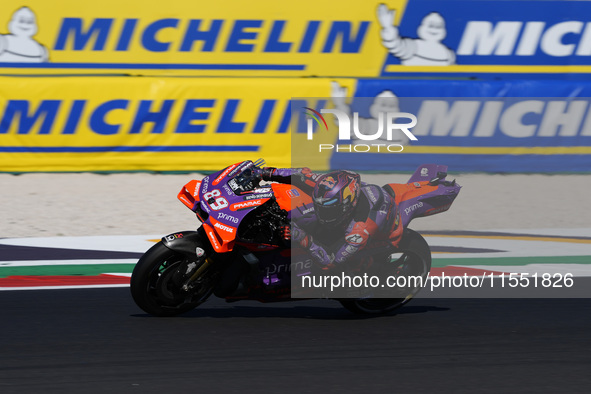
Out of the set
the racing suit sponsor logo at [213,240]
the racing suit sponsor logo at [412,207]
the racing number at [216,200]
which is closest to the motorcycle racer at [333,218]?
the racing suit sponsor logo at [412,207]

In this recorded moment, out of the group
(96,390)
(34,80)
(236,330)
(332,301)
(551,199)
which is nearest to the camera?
(96,390)

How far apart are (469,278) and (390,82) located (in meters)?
7.00

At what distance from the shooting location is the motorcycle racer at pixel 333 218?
6.04 meters

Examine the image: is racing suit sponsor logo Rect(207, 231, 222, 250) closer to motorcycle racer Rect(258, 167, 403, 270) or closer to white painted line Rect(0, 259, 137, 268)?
motorcycle racer Rect(258, 167, 403, 270)

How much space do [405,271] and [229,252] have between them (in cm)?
125

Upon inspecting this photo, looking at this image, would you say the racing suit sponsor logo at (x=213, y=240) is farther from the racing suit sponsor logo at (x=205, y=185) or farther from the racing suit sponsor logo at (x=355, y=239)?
the racing suit sponsor logo at (x=355, y=239)

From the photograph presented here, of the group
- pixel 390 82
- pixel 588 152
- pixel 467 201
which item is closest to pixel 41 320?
pixel 467 201

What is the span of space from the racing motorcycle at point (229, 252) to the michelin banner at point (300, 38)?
8619mm

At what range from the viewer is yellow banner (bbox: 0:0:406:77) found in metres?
14.2

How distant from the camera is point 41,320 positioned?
6.25m

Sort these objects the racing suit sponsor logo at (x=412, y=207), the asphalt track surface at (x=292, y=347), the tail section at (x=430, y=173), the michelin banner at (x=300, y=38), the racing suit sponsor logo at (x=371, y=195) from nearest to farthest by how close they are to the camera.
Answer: the asphalt track surface at (x=292, y=347) → the racing suit sponsor logo at (x=371, y=195) → the racing suit sponsor logo at (x=412, y=207) → the tail section at (x=430, y=173) → the michelin banner at (x=300, y=38)

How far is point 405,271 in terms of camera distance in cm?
645

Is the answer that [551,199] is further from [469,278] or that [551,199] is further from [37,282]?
[37,282]

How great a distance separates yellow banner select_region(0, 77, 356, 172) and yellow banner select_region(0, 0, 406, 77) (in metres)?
0.52
